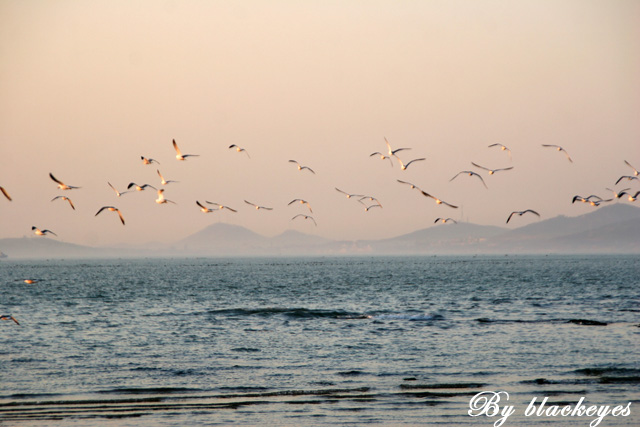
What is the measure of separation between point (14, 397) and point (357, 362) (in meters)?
14.9

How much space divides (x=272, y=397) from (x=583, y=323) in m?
28.8

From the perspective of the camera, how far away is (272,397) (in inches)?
1036

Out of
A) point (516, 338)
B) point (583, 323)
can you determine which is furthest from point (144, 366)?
point (583, 323)

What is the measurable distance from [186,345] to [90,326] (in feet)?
46.5

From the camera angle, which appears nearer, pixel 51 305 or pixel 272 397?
pixel 272 397

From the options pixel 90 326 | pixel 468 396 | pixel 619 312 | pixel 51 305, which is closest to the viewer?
pixel 468 396

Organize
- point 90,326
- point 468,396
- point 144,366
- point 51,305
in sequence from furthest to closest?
point 51,305, point 90,326, point 144,366, point 468,396

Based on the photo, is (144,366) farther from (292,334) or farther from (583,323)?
(583,323)

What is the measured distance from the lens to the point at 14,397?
26.8m

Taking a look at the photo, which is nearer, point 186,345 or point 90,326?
point 186,345

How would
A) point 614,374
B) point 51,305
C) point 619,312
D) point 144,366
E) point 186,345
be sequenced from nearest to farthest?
1. point 614,374
2. point 144,366
3. point 186,345
4. point 619,312
5. point 51,305

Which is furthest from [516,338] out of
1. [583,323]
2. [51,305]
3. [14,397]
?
[51,305]

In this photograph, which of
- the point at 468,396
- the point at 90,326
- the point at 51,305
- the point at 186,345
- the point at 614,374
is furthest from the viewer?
the point at 51,305

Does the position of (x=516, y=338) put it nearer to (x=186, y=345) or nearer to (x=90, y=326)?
(x=186, y=345)
